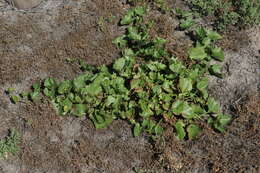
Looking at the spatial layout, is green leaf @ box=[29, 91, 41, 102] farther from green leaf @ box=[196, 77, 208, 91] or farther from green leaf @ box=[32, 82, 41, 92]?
green leaf @ box=[196, 77, 208, 91]

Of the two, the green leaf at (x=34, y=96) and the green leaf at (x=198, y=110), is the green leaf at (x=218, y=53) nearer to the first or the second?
the green leaf at (x=198, y=110)

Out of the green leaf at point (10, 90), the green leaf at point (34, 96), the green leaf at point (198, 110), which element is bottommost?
the green leaf at point (10, 90)

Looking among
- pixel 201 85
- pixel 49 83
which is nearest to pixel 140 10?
pixel 201 85

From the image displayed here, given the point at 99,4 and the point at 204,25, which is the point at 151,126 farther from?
the point at 99,4

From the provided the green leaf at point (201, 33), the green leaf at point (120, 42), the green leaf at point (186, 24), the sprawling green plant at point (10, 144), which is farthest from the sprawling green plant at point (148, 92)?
the sprawling green plant at point (10, 144)

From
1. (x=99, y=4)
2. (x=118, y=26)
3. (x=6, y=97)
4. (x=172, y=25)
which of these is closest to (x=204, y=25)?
(x=172, y=25)

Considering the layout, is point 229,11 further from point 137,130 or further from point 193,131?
point 137,130
